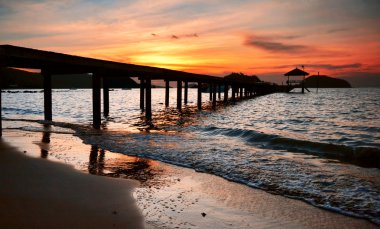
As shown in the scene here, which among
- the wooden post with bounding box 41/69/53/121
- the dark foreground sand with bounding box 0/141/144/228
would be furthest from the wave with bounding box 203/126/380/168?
the wooden post with bounding box 41/69/53/121

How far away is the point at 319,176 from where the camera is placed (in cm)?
623

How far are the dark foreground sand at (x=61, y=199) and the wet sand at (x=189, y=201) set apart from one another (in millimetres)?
19

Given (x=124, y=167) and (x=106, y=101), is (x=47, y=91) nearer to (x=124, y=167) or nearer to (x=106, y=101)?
(x=106, y=101)

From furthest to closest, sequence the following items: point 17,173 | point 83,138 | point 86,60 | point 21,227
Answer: point 86,60 → point 83,138 → point 17,173 → point 21,227

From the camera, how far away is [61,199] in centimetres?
411

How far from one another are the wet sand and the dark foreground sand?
2 centimetres

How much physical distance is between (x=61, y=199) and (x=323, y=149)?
799 cm

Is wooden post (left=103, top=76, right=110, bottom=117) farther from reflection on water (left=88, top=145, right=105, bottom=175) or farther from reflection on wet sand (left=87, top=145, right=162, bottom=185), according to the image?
reflection on wet sand (left=87, top=145, right=162, bottom=185)

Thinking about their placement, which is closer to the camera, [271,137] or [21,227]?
[21,227]

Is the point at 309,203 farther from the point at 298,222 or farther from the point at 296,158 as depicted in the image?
the point at 296,158

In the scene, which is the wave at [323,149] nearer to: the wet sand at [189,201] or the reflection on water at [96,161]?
the wet sand at [189,201]

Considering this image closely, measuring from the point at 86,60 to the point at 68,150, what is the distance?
579cm

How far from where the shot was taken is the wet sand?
372cm

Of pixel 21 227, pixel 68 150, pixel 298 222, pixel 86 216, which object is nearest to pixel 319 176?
pixel 298 222
